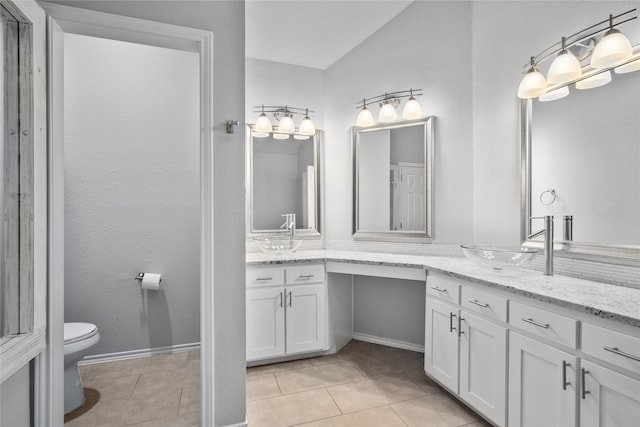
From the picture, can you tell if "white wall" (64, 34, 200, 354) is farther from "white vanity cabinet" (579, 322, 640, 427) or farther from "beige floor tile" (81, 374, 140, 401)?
"white vanity cabinet" (579, 322, 640, 427)

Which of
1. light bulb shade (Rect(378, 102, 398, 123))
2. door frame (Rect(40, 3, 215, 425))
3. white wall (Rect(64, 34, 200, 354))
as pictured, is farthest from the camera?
light bulb shade (Rect(378, 102, 398, 123))

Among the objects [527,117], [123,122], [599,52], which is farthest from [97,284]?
[599,52]

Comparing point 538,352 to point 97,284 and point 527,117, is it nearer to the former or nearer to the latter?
point 527,117

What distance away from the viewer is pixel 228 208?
1780 millimetres

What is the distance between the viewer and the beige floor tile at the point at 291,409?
1916mm

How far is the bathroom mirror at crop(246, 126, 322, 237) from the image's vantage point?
301cm

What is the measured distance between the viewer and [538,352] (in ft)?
4.85

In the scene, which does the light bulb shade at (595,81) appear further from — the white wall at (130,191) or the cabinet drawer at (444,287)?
the white wall at (130,191)

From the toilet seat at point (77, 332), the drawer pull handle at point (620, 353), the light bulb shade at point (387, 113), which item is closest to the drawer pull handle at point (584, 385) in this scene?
the drawer pull handle at point (620, 353)

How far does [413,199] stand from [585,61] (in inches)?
55.5

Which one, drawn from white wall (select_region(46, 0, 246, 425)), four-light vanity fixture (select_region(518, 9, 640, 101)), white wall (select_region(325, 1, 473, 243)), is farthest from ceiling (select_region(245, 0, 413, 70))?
four-light vanity fixture (select_region(518, 9, 640, 101))

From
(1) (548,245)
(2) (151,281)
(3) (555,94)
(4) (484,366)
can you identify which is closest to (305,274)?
(2) (151,281)

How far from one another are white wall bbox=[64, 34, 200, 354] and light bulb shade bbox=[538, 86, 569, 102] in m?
2.57

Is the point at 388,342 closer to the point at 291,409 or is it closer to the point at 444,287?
the point at 444,287
